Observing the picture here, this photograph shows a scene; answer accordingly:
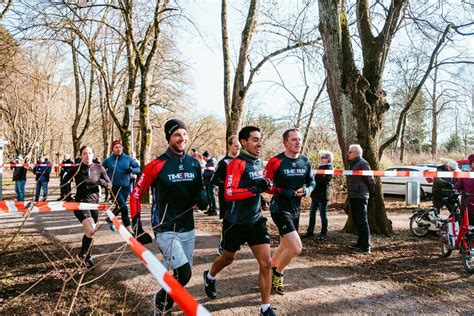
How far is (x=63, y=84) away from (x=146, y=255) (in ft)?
121

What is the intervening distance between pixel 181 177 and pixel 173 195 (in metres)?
0.20

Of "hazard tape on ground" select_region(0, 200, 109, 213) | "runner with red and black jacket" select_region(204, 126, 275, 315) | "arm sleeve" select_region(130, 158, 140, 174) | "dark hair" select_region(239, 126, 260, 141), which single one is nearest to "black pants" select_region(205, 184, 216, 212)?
"arm sleeve" select_region(130, 158, 140, 174)

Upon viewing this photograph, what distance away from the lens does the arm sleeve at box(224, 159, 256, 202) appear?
13.4 feet

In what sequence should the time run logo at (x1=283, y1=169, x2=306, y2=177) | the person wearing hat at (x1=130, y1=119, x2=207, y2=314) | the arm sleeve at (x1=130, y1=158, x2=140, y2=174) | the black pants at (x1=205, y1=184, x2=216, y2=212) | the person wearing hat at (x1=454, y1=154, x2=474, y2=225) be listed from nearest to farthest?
the person wearing hat at (x1=130, y1=119, x2=207, y2=314) → the time run logo at (x1=283, y1=169, x2=306, y2=177) → the person wearing hat at (x1=454, y1=154, x2=474, y2=225) → the arm sleeve at (x1=130, y1=158, x2=140, y2=174) → the black pants at (x1=205, y1=184, x2=216, y2=212)

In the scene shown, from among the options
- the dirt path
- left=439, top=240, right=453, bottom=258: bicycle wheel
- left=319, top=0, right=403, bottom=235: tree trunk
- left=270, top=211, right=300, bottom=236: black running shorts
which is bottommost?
the dirt path

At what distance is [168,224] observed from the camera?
12.0 ft

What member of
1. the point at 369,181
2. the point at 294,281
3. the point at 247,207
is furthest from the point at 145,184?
the point at 369,181

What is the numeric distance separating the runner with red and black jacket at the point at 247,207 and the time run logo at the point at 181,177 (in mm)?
524

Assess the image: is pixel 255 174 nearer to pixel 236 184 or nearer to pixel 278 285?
pixel 236 184

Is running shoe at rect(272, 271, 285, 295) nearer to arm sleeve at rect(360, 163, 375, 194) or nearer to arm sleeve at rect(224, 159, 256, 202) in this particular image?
arm sleeve at rect(224, 159, 256, 202)

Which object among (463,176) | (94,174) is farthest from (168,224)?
(463,176)

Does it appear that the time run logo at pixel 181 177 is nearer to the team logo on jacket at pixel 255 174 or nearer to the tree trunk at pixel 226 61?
the team logo on jacket at pixel 255 174

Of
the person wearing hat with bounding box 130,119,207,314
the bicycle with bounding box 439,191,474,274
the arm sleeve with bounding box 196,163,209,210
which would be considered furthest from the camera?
the bicycle with bounding box 439,191,474,274

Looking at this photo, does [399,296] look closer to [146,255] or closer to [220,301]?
[220,301]
